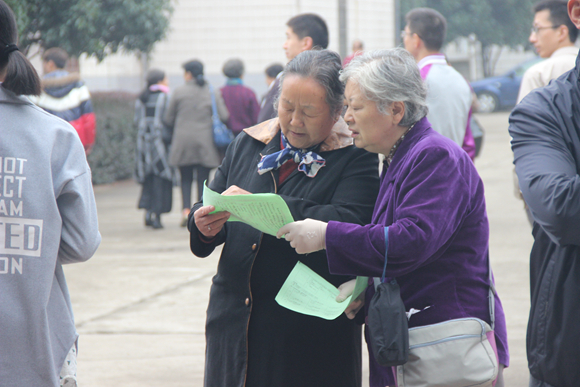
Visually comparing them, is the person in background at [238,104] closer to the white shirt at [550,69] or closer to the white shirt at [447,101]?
the white shirt at [447,101]

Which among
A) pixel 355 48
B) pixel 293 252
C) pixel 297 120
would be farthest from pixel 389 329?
pixel 355 48

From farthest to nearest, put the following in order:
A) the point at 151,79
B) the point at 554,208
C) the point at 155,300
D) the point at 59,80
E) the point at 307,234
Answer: the point at 151,79
the point at 59,80
the point at 155,300
the point at 307,234
the point at 554,208

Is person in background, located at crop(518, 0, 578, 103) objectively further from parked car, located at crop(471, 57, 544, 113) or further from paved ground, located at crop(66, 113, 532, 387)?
parked car, located at crop(471, 57, 544, 113)

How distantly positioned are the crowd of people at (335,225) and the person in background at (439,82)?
7.15 ft

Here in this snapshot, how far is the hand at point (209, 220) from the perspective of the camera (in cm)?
228

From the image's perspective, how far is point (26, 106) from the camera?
208cm

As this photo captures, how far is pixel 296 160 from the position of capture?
2.39 m

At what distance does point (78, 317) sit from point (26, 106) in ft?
11.8

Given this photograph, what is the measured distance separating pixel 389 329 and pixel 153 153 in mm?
7304

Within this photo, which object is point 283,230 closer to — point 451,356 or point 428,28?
point 451,356

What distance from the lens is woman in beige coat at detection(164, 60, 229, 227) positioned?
8680 mm

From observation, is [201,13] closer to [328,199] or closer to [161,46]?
[161,46]

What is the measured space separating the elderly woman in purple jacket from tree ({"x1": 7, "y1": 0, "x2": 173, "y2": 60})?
25.7ft

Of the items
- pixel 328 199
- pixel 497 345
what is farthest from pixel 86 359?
pixel 497 345
